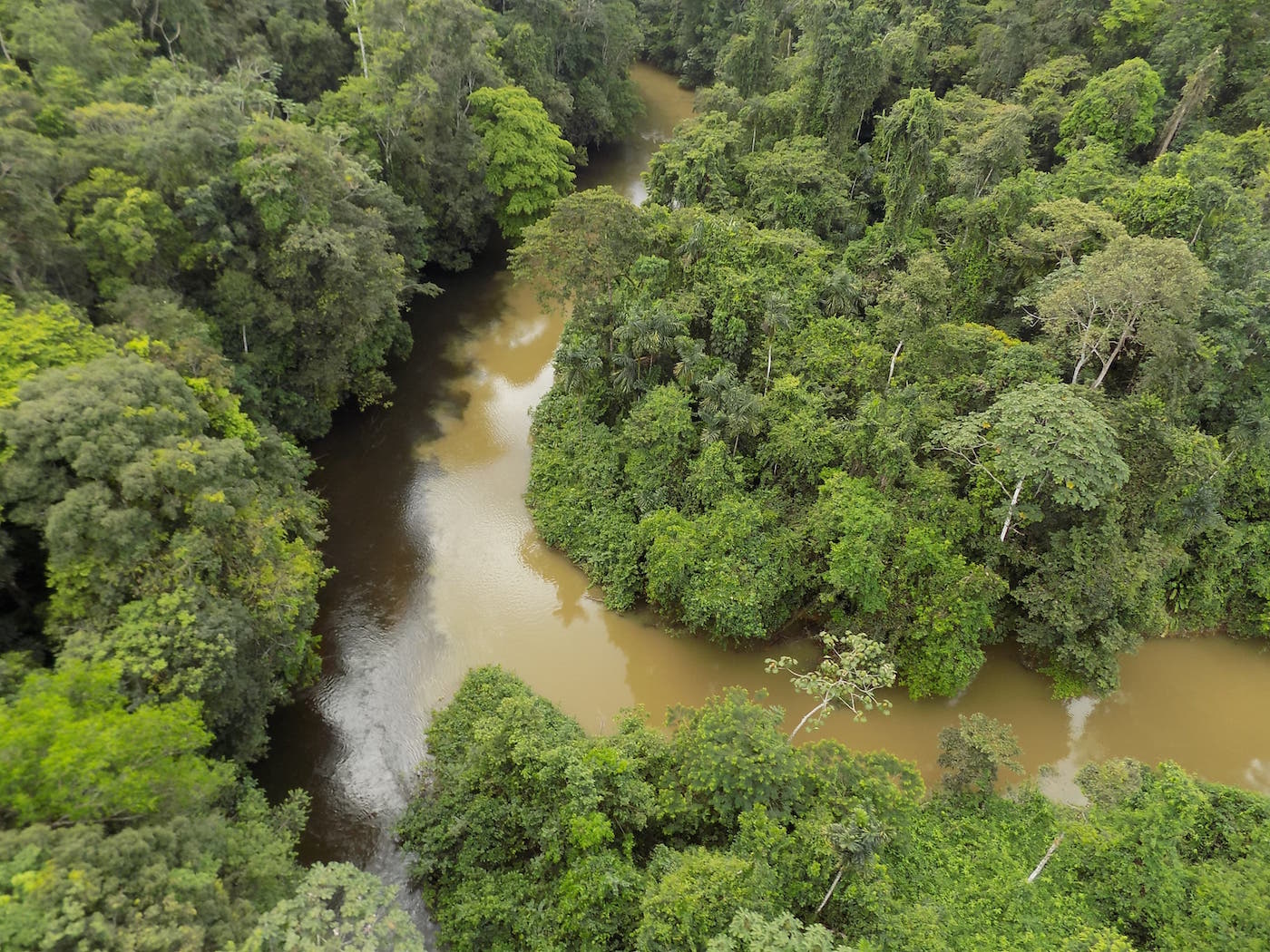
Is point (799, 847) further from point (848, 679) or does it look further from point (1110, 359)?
point (1110, 359)

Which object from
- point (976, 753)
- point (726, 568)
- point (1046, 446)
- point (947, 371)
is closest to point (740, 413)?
point (726, 568)

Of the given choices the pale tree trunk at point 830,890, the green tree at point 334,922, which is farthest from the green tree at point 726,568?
the green tree at point 334,922

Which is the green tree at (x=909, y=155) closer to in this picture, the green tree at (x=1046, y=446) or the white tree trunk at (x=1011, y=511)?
the green tree at (x=1046, y=446)

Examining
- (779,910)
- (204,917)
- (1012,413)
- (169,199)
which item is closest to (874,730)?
(779,910)

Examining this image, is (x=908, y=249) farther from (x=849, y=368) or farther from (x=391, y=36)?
(x=391, y=36)

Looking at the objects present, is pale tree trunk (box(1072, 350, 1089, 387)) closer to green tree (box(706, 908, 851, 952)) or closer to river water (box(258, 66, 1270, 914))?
river water (box(258, 66, 1270, 914))

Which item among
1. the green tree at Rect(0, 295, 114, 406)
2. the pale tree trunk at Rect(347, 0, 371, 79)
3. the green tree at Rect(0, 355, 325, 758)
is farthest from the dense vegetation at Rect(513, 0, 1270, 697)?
the pale tree trunk at Rect(347, 0, 371, 79)

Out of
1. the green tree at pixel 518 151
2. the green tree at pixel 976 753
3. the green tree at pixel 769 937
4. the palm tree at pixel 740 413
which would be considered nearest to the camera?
the green tree at pixel 769 937
